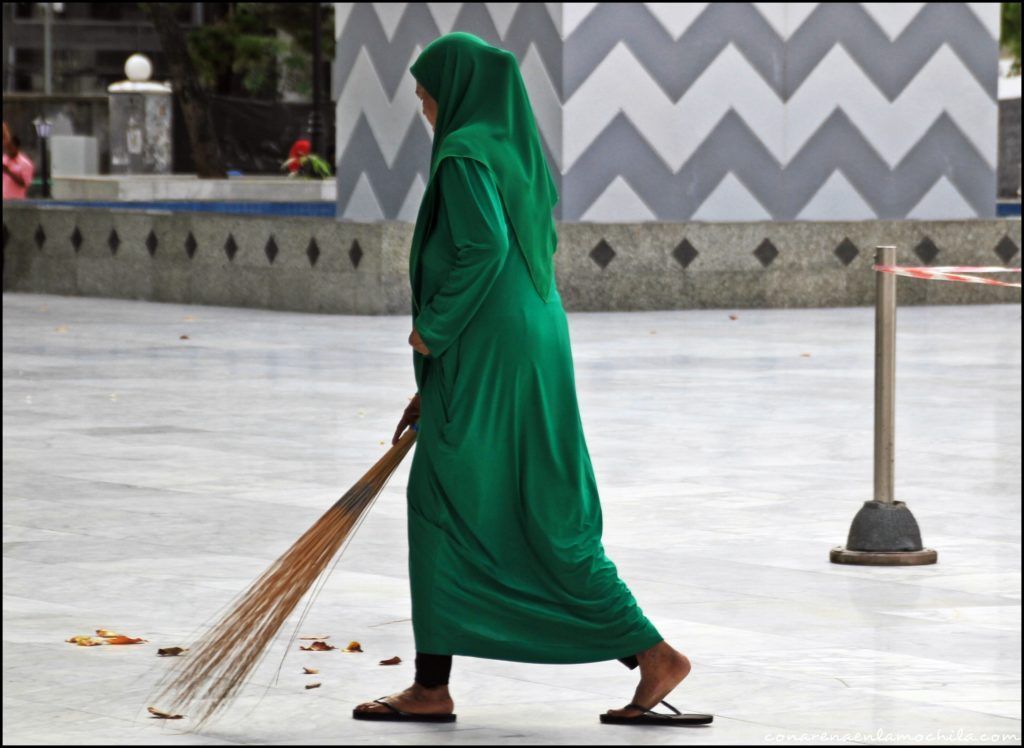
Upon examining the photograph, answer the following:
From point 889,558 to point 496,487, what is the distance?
106 inches

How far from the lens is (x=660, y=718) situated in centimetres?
544

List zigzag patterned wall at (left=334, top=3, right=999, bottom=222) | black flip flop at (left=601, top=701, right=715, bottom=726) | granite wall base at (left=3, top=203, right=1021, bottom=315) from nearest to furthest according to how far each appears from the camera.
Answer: black flip flop at (left=601, top=701, right=715, bottom=726) < granite wall base at (left=3, top=203, right=1021, bottom=315) < zigzag patterned wall at (left=334, top=3, right=999, bottom=222)

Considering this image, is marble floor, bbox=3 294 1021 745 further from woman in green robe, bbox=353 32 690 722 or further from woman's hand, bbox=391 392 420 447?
woman's hand, bbox=391 392 420 447

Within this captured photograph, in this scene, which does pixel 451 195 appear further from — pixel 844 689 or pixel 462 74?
pixel 844 689

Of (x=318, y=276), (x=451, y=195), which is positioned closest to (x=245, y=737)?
(x=451, y=195)

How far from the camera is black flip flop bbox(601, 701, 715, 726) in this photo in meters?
5.44

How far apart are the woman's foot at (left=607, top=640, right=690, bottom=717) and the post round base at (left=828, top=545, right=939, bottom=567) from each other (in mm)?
2396

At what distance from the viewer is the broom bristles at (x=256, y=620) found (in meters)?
5.52

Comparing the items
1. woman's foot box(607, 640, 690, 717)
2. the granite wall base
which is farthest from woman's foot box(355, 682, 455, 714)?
the granite wall base

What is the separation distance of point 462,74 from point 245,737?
172 centimetres

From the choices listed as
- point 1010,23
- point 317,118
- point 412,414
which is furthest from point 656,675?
point 1010,23

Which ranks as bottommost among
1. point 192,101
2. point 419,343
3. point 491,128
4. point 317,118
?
point 419,343

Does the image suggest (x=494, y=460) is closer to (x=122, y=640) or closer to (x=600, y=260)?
(x=122, y=640)

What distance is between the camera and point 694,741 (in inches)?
208
